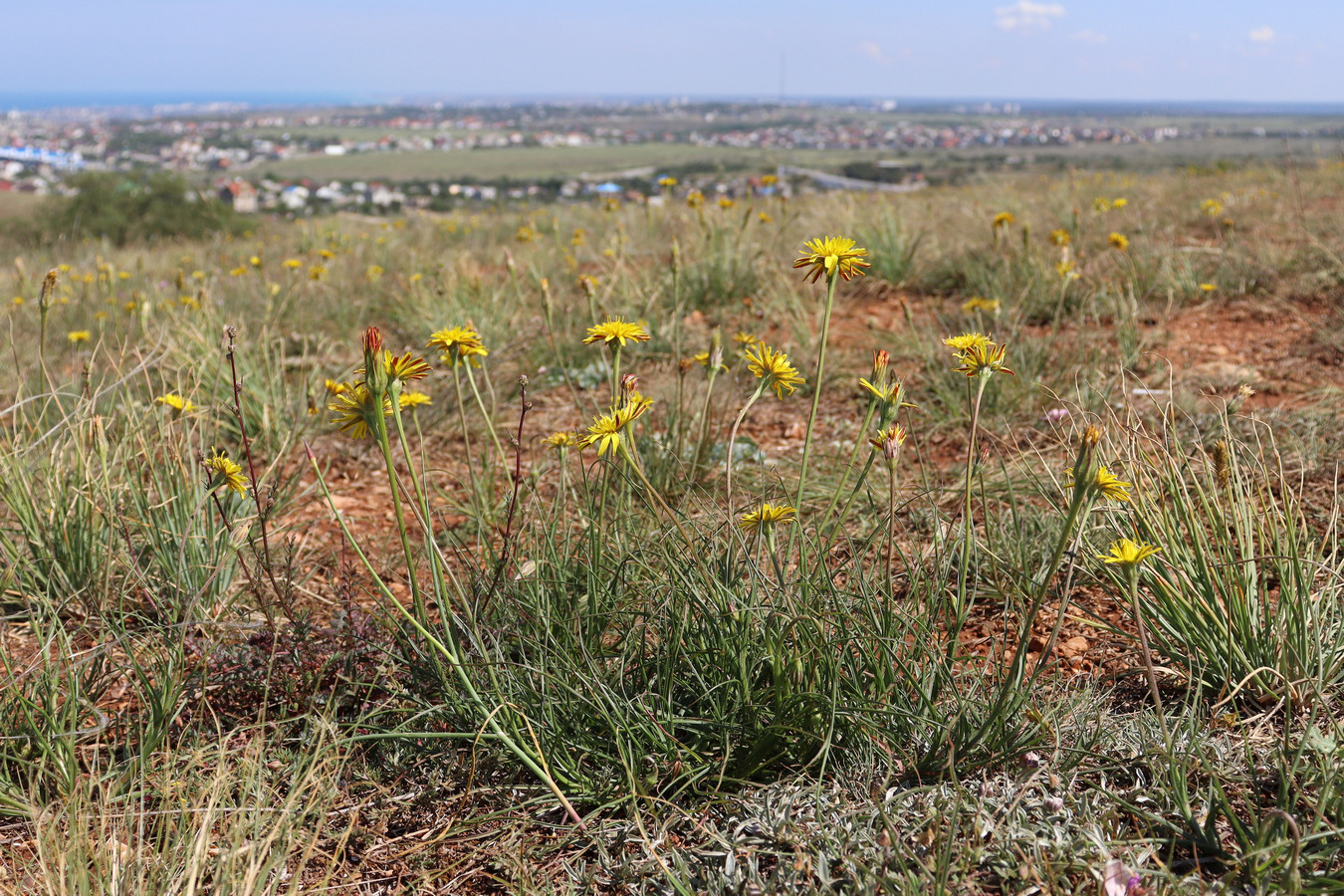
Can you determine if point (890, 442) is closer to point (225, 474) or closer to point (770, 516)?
point (770, 516)

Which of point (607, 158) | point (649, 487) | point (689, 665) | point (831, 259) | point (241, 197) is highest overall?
point (607, 158)

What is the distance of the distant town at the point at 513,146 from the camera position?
45.0 ft

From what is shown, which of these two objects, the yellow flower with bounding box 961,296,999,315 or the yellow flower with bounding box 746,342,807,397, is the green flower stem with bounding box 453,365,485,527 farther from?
the yellow flower with bounding box 961,296,999,315

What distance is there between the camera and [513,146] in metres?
46.3

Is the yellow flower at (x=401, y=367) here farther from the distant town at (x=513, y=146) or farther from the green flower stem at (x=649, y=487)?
the distant town at (x=513, y=146)

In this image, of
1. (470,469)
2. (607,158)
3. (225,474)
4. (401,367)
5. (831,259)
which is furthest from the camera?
(607,158)

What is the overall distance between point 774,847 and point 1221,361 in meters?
3.39

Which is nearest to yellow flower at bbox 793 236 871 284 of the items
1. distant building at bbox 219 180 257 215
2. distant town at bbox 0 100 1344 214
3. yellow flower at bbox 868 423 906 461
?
yellow flower at bbox 868 423 906 461

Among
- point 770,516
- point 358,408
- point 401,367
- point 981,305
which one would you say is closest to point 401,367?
point 401,367

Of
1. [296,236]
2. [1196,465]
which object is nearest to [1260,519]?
[1196,465]

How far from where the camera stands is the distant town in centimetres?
1370

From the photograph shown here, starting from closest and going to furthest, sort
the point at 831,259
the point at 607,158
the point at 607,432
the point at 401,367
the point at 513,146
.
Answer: the point at 401,367, the point at 607,432, the point at 831,259, the point at 607,158, the point at 513,146

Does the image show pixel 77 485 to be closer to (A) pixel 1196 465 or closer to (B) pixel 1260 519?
(B) pixel 1260 519

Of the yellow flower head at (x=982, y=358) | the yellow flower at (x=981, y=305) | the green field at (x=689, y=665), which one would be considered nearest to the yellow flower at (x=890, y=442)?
the green field at (x=689, y=665)
